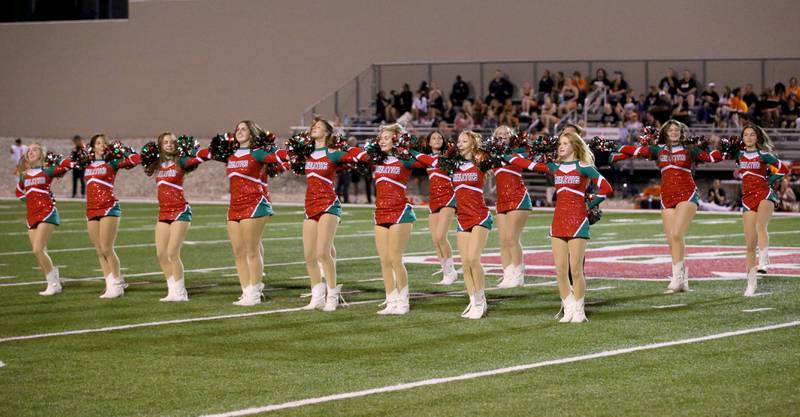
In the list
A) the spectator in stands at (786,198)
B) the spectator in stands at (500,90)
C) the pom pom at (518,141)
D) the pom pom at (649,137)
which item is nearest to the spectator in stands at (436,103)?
the spectator in stands at (500,90)

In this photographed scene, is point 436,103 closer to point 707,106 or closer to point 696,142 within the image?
point 707,106

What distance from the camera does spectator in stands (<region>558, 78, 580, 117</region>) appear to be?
96.7 feet

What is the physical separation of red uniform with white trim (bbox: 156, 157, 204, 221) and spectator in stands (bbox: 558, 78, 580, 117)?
18306mm

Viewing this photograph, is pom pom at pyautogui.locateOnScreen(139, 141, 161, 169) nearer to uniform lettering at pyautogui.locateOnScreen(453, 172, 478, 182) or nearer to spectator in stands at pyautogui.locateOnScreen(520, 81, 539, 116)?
uniform lettering at pyautogui.locateOnScreen(453, 172, 478, 182)

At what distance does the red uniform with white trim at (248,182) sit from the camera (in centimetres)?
1166

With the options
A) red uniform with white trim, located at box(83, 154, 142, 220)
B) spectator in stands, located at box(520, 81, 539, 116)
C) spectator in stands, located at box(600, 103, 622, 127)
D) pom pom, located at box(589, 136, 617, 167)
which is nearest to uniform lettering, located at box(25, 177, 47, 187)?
red uniform with white trim, located at box(83, 154, 142, 220)

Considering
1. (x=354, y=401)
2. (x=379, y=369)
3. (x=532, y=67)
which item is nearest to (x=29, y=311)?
(x=379, y=369)

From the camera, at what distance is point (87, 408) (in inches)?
277

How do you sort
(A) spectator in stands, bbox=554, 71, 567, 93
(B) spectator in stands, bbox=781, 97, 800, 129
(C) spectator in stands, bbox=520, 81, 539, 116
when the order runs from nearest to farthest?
(B) spectator in stands, bbox=781, 97, 800, 129 < (C) spectator in stands, bbox=520, 81, 539, 116 < (A) spectator in stands, bbox=554, 71, 567, 93

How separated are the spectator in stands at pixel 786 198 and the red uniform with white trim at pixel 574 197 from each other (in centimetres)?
1610

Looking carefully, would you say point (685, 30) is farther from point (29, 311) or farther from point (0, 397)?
point (0, 397)

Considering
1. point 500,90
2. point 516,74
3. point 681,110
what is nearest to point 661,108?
point 681,110

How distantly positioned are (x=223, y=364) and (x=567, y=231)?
3284 mm

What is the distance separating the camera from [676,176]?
12555 millimetres
